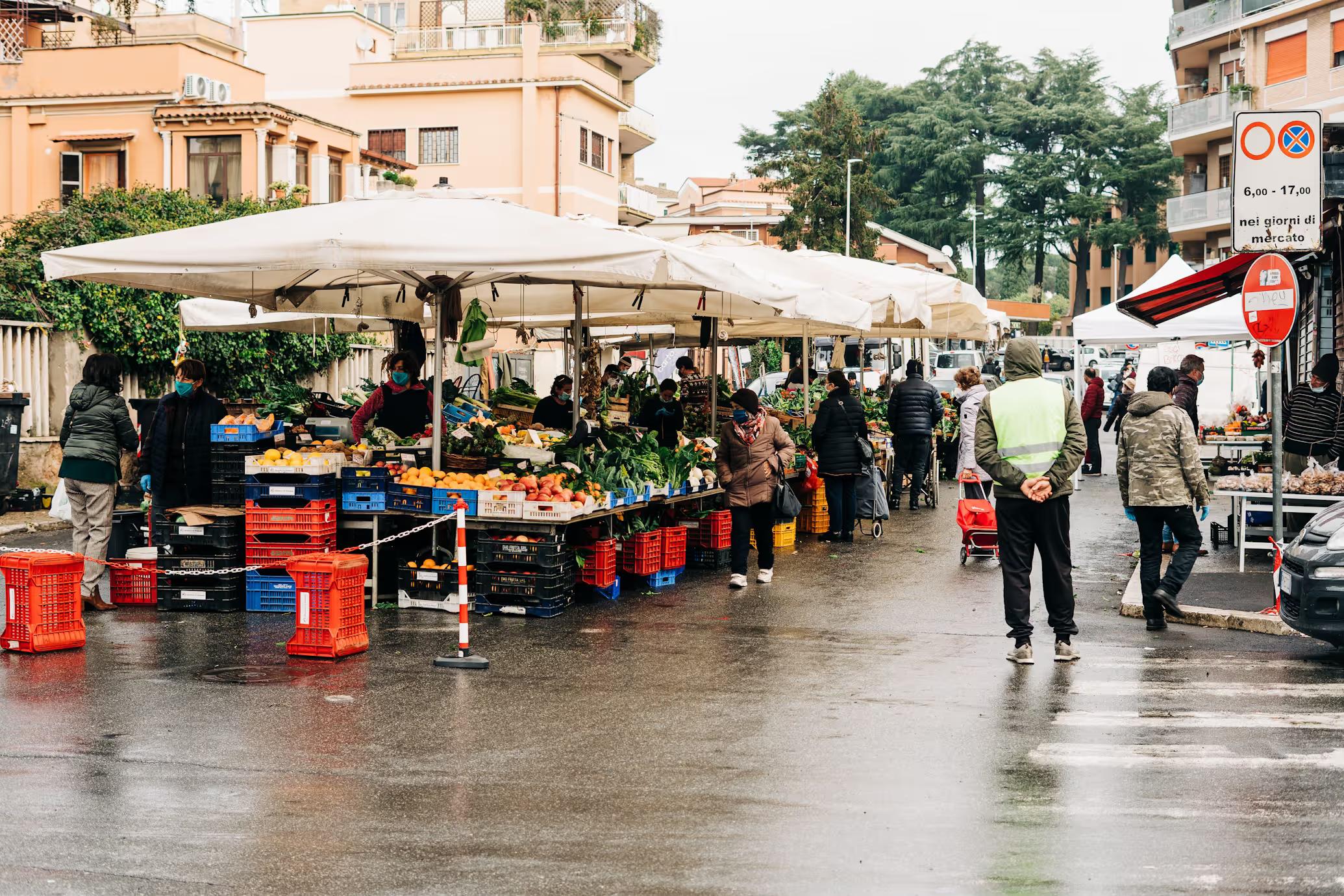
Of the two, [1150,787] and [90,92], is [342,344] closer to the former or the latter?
[90,92]

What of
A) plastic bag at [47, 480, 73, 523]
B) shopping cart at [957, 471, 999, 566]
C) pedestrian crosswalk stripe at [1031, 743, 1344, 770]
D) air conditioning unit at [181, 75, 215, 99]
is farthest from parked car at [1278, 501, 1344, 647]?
air conditioning unit at [181, 75, 215, 99]

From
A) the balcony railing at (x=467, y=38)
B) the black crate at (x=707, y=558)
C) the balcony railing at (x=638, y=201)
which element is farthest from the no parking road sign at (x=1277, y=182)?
the balcony railing at (x=638, y=201)

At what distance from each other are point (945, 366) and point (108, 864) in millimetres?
47318

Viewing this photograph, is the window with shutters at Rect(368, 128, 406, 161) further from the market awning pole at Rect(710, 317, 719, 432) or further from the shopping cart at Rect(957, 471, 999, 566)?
the shopping cart at Rect(957, 471, 999, 566)

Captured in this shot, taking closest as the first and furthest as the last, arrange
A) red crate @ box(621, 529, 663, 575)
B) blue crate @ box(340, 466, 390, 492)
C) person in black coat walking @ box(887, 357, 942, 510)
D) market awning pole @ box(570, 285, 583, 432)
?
blue crate @ box(340, 466, 390, 492), red crate @ box(621, 529, 663, 575), market awning pole @ box(570, 285, 583, 432), person in black coat walking @ box(887, 357, 942, 510)

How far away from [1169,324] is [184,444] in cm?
1357

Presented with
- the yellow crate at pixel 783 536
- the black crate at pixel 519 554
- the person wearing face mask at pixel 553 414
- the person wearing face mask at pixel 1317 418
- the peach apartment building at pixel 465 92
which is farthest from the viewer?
the peach apartment building at pixel 465 92

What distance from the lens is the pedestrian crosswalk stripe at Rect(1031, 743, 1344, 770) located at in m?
7.00

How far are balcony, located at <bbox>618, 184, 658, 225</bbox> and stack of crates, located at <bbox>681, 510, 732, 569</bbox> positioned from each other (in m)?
40.5

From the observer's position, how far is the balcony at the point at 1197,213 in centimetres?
5288

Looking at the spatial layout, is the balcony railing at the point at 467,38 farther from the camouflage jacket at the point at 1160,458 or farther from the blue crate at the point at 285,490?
the camouflage jacket at the point at 1160,458

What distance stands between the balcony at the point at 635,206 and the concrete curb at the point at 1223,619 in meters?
43.7

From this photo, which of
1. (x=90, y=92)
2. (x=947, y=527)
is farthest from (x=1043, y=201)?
(x=947, y=527)

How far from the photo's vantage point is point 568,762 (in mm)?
7016
